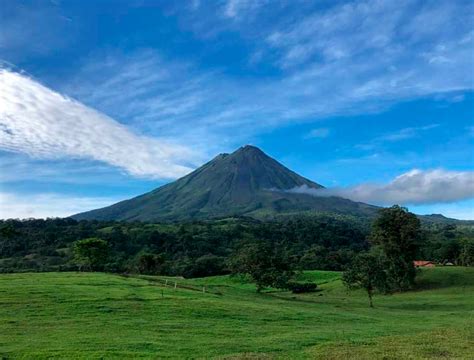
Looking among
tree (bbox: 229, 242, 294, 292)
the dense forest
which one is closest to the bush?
the dense forest

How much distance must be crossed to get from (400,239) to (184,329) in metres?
50.8

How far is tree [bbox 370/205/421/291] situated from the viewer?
67125 mm

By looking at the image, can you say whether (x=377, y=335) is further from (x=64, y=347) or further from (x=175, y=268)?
(x=175, y=268)

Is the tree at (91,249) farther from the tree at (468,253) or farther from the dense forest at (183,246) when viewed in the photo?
the tree at (468,253)

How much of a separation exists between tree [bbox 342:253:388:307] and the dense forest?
61.4 feet

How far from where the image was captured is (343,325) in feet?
105

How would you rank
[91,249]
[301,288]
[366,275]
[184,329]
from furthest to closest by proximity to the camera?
[91,249]
[301,288]
[366,275]
[184,329]

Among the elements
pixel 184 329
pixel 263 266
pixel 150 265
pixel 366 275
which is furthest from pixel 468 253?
pixel 184 329

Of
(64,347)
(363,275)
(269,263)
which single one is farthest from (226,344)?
(269,263)

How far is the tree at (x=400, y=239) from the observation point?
67125 mm

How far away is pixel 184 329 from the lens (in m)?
26.8

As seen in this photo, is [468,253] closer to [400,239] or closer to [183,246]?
[400,239]

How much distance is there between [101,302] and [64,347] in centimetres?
1558

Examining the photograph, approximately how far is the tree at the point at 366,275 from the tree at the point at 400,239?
12322mm
